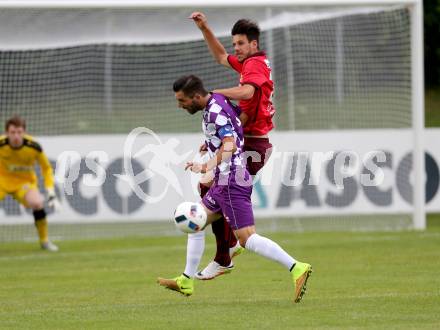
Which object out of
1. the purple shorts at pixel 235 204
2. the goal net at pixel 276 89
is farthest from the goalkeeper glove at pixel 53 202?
the purple shorts at pixel 235 204

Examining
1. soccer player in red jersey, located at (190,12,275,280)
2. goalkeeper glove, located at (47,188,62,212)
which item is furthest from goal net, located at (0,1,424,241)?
soccer player in red jersey, located at (190,12,275,280)

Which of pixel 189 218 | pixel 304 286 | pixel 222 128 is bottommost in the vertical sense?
pixel 304 286

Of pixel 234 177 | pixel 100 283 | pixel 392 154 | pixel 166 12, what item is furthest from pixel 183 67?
pixel 234 177

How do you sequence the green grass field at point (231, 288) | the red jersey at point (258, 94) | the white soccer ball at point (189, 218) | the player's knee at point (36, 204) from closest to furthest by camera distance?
the green grass field at point (231, 288) → the white soccer ball at point (189, 218) → the red jersey at point (258, 94) → the player's knee at point (36, 204)

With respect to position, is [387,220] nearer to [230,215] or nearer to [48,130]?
[48,130]

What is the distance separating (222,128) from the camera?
320 inches

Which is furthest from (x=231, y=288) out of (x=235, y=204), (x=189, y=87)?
(x=189, y=87)

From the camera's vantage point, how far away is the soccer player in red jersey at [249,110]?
8.84 meters

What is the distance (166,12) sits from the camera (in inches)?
659

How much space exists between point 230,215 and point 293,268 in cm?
69

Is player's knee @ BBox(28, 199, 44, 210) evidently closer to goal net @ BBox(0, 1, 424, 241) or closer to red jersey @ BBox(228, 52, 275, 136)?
goal net @ BBox(0, 1, 424, 241)

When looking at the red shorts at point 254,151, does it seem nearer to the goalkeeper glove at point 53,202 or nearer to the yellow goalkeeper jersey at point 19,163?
the goalkeeper glove at point 53,202

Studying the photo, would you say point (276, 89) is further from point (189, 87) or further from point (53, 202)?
point (189, 87)

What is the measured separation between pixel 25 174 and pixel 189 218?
7.00m
